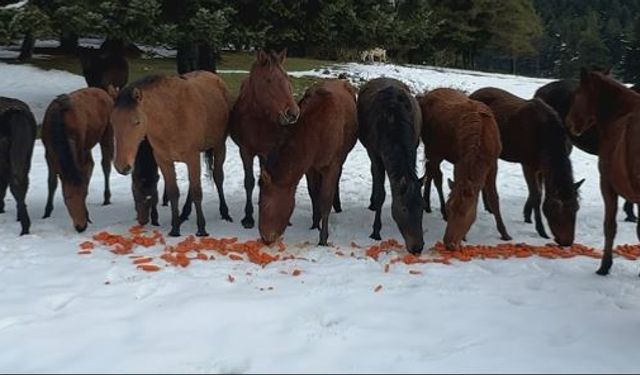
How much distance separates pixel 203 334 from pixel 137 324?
56 cm

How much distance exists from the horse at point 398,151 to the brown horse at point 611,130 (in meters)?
1.76

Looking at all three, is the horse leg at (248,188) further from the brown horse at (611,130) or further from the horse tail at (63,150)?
the brown horse at (611,130)

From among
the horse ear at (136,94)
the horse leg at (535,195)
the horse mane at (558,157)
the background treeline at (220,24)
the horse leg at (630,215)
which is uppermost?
the background treeline at (220,24)

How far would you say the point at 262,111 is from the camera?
8.09 m

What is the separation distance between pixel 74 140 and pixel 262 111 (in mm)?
2403

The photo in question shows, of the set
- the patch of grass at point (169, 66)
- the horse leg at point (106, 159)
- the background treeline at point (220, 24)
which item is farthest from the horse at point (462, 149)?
the patch of grass at point (169, 66)

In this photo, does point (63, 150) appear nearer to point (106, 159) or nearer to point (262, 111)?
point (106, 159)

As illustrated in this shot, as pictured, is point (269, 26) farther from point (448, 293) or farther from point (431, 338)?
Result: point (431, 338)

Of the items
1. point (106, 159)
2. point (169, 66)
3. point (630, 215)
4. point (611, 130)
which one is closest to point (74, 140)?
point (106, 159)

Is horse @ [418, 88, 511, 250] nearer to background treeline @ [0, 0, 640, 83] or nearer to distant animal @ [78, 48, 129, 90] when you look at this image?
background treeline @ [0, 0, 640, 83]

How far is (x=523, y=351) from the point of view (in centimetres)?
447

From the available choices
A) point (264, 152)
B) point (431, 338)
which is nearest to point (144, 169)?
point (264, 152)

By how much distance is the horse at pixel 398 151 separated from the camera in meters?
7.16

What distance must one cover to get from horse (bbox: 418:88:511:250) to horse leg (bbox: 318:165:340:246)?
4.43ft
